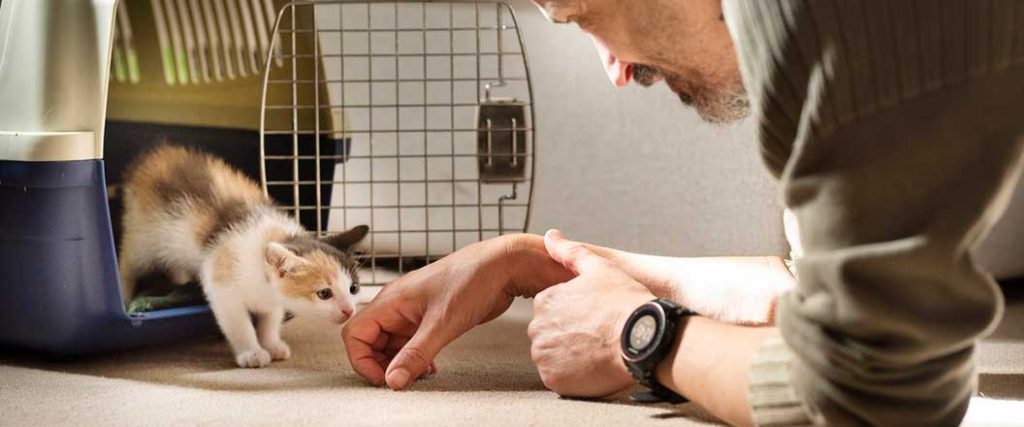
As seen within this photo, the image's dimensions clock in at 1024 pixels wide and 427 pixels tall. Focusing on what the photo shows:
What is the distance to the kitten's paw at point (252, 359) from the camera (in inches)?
67.8

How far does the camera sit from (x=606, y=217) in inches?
109

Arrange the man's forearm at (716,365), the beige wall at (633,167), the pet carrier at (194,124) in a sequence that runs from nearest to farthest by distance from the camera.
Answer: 1. the man's forearm at (716,365)
2. the pet carrier at (194,124)
3. the beige wall at (633,167)

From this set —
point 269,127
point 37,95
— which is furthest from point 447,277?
point 269,127

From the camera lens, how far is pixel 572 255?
152 centimetres

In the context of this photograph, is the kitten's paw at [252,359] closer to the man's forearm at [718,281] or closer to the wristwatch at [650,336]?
the man's forearm at [718,281]

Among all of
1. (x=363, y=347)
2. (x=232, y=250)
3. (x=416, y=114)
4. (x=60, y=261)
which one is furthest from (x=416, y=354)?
(x=416, y=114)

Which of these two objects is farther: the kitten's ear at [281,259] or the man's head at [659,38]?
the kitten's ear at [281,259]

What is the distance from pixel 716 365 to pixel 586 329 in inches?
9.7

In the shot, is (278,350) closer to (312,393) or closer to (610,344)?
(312,393)

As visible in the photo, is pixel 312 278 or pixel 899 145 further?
pixel 312 278

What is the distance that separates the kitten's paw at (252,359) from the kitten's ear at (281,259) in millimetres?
130

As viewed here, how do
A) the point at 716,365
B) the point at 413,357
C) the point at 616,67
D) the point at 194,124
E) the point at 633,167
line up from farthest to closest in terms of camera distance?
1. the point at 633,167
2. the point at 194,124
3. the point at 413,357
4. the point at 616,67
5. the point at 716,365

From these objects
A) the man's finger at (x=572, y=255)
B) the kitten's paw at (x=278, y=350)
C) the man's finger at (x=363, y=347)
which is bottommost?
the kitten's paw at (x=278, y=350)

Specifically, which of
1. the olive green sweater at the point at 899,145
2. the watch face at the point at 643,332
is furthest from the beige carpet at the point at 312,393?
the olive green sweater at the point at 899,145
